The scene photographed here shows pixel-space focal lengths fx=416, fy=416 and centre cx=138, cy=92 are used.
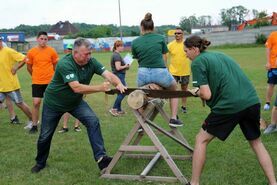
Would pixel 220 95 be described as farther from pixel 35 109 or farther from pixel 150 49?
pixel 35 109

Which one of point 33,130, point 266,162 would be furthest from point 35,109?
point 266,162

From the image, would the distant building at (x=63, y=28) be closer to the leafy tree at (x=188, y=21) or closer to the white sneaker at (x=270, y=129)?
the leafy tree at (x=188, y=21)

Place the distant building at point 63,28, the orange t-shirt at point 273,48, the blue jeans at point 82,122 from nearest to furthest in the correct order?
1. the blue jeans at point 82,122
2. the orange t-shirt at point 273,48
3. the distant building at point 63,28

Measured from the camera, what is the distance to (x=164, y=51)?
716cm

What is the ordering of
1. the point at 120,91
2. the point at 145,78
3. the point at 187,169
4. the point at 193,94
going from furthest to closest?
1. the point at 145,78
2. the point at 187,169
3. the point at 120,91
4. the point at 193,94

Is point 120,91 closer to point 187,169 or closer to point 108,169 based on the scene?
point 108,169

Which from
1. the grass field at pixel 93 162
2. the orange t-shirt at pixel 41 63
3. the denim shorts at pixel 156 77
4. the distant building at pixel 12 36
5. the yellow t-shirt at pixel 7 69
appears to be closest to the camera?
the grass field at pixel 93 162

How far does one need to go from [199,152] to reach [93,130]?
165 centimetres

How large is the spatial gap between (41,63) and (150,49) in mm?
2657

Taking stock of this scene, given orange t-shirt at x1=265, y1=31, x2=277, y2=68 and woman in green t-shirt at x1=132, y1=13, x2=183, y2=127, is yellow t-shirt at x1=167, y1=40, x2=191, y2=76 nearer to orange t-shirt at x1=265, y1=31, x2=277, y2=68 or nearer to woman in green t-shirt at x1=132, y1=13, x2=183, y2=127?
orange t-shirt at x1=265, y1=31, x2=277, y2=68

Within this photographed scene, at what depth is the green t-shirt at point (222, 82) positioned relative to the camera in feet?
15.0

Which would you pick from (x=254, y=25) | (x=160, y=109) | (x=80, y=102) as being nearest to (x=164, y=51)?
(x=160, y=109)

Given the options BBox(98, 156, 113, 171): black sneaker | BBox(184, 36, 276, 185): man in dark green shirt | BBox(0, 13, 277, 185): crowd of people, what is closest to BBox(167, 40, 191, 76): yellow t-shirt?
BBox(0, 13, 277, 185): crowd of people

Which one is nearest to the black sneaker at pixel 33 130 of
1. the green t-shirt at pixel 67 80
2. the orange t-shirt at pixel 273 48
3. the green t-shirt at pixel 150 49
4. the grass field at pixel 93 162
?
the grass field at pixel 93 162
